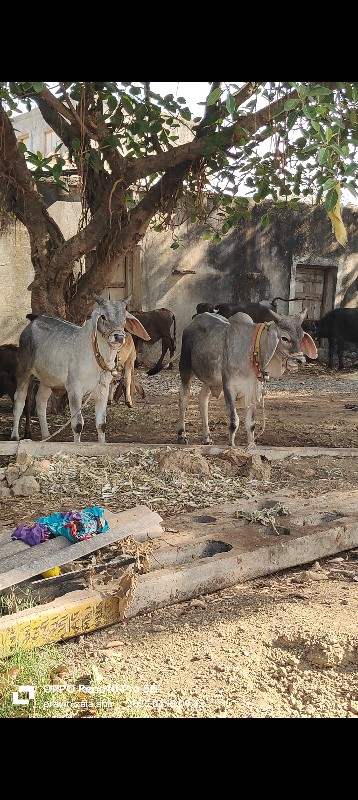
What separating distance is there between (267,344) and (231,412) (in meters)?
0.73

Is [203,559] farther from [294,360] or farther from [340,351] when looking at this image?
[340,351]

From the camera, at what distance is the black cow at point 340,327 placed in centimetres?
1518

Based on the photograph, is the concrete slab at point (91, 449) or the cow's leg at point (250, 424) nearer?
the concrete slab at point (91, 449)

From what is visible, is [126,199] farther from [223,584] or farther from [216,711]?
[216,711]

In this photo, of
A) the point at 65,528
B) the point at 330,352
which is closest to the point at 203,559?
the point at 65,528

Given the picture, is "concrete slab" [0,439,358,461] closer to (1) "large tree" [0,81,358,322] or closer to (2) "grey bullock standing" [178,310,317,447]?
(2) "grey bullock standing" [178,310,317,447]

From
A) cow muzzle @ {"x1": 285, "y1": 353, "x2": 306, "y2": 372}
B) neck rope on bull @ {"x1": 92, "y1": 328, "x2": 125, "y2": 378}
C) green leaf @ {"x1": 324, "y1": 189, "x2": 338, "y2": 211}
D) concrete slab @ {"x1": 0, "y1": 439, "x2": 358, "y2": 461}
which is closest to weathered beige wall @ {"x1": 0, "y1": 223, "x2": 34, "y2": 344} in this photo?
neck rope on bull @ {"x1": 92, "y1": 328, "x2": 125, "y2": 378}

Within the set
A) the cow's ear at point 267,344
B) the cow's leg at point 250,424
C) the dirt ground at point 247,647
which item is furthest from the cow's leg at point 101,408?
the dirt ground at point 247,647

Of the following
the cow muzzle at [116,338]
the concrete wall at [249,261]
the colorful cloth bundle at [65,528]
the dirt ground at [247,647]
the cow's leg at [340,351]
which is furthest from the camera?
the cow's leg at [340,351]

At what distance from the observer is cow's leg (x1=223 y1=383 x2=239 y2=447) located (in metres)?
7.15

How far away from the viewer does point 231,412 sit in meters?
7.20

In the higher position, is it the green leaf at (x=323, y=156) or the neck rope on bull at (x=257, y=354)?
the green leaf at (x=323, y=156)

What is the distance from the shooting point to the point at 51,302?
9133mm

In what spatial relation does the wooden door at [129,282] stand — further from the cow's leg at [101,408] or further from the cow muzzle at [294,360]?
the cow muzzle at [294,360]
